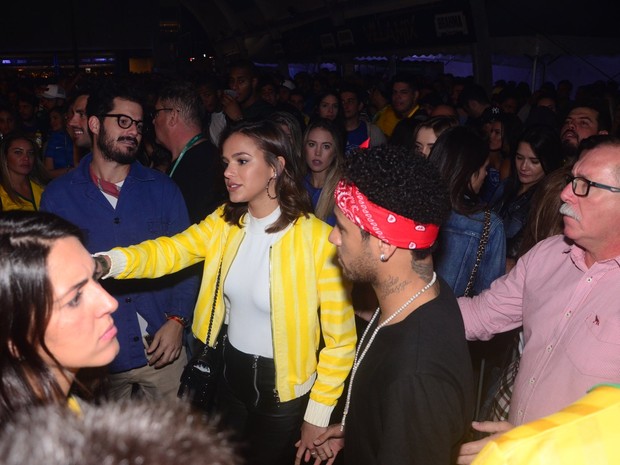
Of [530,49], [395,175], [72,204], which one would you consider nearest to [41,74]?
[530,49]

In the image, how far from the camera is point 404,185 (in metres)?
1.75

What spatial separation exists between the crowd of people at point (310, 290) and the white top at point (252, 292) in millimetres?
10

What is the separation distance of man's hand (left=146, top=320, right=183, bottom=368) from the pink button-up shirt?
1870 mm

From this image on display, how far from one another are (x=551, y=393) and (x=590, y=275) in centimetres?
49

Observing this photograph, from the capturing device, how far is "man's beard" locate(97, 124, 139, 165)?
3033mm

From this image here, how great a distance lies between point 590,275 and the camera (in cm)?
203

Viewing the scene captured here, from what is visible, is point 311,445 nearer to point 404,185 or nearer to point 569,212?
point 404,185

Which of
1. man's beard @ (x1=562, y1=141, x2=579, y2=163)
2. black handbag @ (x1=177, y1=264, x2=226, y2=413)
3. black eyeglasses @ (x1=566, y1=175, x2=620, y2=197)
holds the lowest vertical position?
black handbag @ (x1=177, y1=264, x2=226, y2=413)

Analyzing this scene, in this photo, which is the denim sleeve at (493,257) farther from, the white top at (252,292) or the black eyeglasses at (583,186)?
the white top at (252,292)

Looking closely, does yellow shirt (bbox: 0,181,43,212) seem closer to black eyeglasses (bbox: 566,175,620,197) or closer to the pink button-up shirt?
the pink button-up shirt

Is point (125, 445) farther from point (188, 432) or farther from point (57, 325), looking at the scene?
point (57, 325)

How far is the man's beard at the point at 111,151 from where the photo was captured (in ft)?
9.95

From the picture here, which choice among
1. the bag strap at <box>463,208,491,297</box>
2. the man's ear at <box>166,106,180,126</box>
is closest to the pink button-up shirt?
the bag strap at <box>463,208,491,297</box>

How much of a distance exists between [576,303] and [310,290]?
119 centimetres
